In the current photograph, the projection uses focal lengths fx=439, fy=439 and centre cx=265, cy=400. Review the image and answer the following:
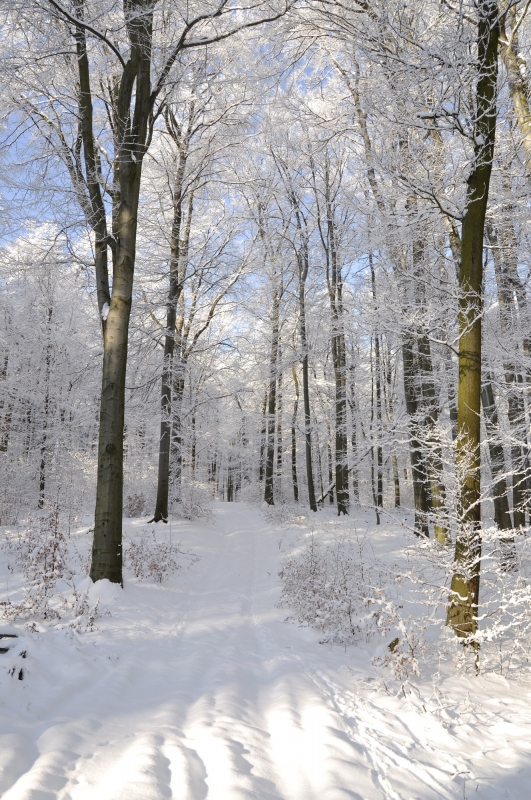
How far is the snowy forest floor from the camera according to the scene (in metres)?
2.63

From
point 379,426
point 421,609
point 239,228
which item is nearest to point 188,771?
point 421,609

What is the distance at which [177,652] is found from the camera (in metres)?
4.92

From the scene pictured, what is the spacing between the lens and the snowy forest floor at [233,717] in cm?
263

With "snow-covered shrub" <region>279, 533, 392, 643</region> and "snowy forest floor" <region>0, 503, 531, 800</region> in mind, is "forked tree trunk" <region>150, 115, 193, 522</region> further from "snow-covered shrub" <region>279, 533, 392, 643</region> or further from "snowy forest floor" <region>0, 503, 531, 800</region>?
"snowy forest floor" <region>0, 503, 531, 800</region>

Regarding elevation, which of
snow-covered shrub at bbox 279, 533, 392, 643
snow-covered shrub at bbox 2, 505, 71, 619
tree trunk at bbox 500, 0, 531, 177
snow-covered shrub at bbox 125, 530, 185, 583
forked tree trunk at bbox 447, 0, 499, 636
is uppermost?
tree trunk at bbox 500, 0, 531, 177

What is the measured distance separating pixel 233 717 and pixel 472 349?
4694 mm

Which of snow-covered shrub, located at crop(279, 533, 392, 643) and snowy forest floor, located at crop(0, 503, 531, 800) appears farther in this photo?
snow-covered shrub, located at crop(279, 533, 392, 643)

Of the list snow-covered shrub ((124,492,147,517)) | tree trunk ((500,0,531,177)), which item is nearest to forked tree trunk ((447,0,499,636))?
tree trunk ((500,0,531,177))

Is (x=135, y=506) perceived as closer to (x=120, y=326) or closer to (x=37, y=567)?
(x=37, y=567)

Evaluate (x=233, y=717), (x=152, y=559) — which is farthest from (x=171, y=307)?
(x=233, y=717)

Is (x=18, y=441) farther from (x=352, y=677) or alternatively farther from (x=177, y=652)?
(x=352, y=677)

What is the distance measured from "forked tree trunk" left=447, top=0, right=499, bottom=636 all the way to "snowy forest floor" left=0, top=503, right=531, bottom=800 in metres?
0.90

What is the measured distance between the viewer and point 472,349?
5.49 meters

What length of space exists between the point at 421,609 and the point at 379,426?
4.55m
